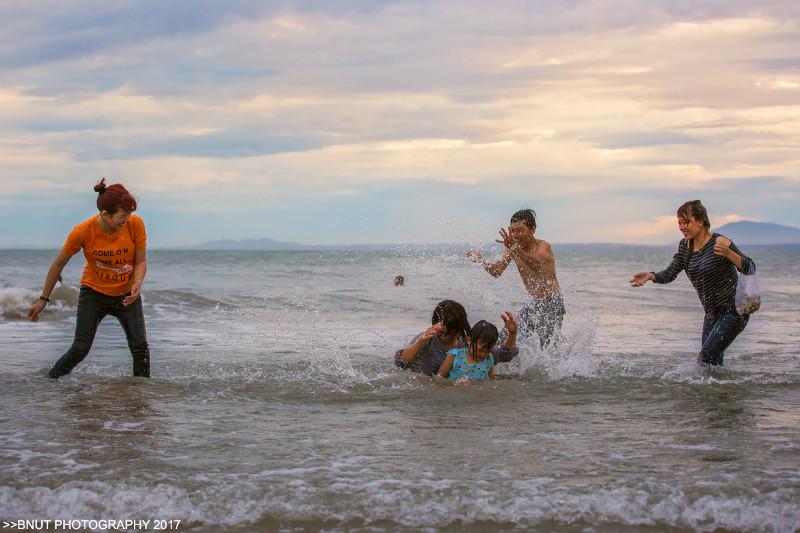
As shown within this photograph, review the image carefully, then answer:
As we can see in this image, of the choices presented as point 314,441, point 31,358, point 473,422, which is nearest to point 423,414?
point 473,422

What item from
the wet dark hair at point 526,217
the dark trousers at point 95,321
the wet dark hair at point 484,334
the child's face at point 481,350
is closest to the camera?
the dark trousers at point 95,321

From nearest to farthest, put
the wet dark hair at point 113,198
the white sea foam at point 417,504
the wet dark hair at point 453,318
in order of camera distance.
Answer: the white sea foam at point 417,504 < the wet dark hair at point 113,198 < the wet dark hair at point 453,318

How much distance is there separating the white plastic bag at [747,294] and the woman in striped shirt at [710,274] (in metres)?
0.08

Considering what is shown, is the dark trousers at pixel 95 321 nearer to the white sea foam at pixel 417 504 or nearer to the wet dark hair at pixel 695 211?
the white sea foam at pixel 417 504

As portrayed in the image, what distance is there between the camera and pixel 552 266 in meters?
8.40

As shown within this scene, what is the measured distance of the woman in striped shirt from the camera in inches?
297

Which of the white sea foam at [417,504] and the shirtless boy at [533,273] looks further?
the shirtless boy at [533,273]

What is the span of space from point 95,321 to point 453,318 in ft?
10.2

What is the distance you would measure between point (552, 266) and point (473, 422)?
2746 millimetres

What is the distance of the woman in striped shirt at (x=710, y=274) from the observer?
7.55 m

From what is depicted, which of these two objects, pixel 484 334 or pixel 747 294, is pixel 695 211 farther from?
pixel 484 334

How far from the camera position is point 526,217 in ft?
27.0

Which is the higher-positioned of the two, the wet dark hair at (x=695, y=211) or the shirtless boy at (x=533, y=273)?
the wet dark hair at (x=695, y=211)

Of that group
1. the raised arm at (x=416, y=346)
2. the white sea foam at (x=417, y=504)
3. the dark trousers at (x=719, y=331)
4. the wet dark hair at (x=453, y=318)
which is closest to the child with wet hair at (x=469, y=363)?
the wet dark hair at (x=453, y=318)
